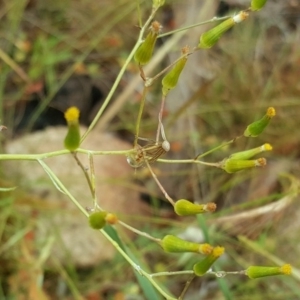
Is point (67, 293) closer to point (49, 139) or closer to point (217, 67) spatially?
point (49, 139)

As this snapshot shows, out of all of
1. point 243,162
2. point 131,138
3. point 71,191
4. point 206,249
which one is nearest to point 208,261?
point 206,249

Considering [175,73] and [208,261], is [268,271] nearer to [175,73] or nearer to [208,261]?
[208,261]

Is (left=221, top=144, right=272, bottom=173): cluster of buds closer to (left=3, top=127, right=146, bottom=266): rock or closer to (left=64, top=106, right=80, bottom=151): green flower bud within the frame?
(left=64, top=106, right=80, bottom=151): green flower bud

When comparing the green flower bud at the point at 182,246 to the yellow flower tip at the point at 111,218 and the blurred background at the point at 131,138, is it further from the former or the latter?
the blurred background at the point at 131,138

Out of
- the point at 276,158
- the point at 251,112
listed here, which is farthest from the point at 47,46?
the point at 276,158

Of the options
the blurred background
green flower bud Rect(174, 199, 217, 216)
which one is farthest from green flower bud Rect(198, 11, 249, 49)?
the blurred background

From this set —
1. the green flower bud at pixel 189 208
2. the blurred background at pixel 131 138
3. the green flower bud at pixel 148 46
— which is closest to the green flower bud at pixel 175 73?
the green flower bud at pixel 148 46
